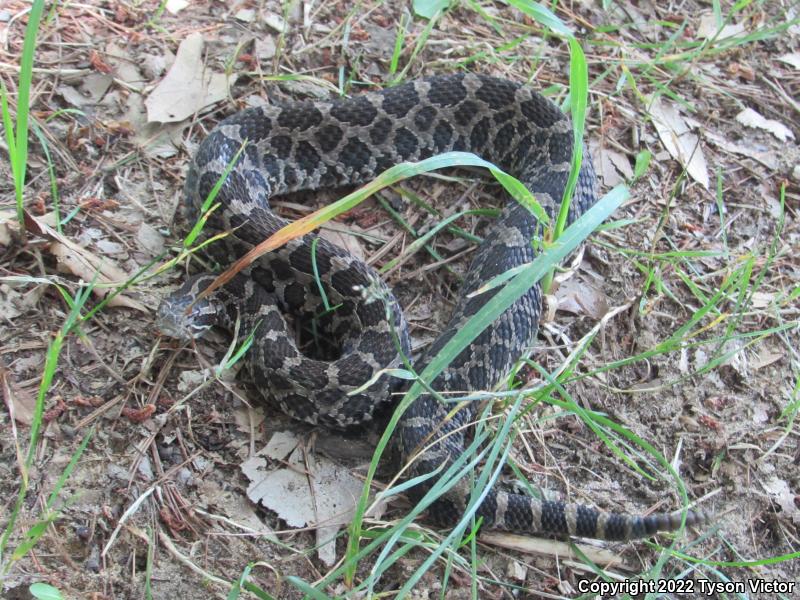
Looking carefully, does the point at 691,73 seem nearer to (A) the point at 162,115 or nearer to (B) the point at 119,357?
(A) the point at 162,115

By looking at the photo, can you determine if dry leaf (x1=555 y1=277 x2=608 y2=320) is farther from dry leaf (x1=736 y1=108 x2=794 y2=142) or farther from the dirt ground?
dry leaf (x1=736 y1=108 x2=794 y2=142)

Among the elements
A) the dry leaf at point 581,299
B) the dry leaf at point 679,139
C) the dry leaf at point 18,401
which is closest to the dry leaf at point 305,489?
the dry leaf at point 18,401

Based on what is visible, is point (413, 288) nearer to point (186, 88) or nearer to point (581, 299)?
point (581, 299)

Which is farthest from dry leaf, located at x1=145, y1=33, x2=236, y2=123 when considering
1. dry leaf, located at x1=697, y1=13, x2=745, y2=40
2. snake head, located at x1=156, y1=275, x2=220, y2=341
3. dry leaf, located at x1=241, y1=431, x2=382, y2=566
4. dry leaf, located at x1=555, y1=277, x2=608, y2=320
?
dry leaf, located at x1=697, y1=13, x2=745, y2=40

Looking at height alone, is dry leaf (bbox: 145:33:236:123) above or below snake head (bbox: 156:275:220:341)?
above

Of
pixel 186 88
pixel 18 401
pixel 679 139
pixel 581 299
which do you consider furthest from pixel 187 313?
pixel 679 139

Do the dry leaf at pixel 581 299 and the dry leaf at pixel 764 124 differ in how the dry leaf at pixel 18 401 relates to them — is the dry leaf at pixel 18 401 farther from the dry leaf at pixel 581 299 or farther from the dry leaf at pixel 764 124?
the dry leaf at pixel 764 124

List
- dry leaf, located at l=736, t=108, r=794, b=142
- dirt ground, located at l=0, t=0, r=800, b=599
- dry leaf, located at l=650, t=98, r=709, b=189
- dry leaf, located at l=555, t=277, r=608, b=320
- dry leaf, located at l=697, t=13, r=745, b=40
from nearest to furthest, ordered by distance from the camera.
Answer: dirt ground, located at l=0, t=0, r=800, b=599, dry leaf, located at l=555, t=277, r=608, b=320, dry leaf, located at l=650, t=98, r=709, b=189, dry leaf, located at l=736, t=108, r=794, b=142, dry leaf, located at l=697, t=13, r=745, b=40
